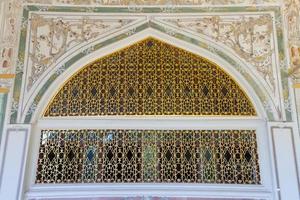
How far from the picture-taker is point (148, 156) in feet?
13.1

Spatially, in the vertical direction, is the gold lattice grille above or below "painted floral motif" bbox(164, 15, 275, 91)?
below

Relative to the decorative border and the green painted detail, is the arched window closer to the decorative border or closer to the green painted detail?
the decorative border

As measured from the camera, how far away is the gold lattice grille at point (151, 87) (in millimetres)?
4184

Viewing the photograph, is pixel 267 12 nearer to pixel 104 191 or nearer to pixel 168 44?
pixel 168 44

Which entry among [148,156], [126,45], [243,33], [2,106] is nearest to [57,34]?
[126,45]

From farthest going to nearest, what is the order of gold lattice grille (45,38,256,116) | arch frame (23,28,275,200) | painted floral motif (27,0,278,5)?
painted floral motif (27,0,278,5) → gold lattice grille (45,38,256,116) → arch frame (23,28,275,200)

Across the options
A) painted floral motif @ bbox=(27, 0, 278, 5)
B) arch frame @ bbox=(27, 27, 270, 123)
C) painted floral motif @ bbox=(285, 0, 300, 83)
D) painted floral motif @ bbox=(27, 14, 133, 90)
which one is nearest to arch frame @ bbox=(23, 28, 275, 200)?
arch frame @ bbox=(27, 27, 270, 123)

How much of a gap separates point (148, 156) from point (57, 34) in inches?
56.9

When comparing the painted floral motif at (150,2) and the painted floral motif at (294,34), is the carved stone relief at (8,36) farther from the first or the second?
the painted floral motif at (294,34)

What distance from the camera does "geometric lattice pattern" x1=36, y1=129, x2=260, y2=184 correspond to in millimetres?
3936

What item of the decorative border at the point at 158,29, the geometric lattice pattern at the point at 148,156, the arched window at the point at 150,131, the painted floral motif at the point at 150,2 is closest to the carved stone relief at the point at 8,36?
the decorative border at the point at 158,29

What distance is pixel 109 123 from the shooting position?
4102mm

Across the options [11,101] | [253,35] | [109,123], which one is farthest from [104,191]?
[253,35]

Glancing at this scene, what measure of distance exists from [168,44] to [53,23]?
110 centimetres
